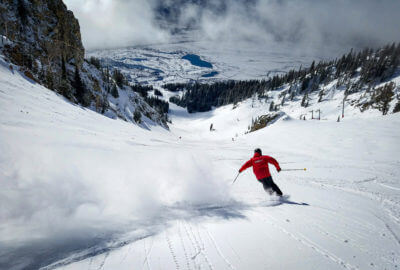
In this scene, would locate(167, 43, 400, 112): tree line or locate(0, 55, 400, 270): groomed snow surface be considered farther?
locate(167, 43, 400, 112): tree line

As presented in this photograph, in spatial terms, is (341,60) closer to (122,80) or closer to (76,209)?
(122,80)

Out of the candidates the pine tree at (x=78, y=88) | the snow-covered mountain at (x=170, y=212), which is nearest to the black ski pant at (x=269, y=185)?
the snow-covered mountain at (x=170, y=212)

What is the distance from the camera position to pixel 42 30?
32250mm

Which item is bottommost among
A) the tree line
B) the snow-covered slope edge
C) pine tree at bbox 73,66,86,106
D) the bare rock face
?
the snow-covered slope edge

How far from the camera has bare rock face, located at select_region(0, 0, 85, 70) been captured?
89.5 feet

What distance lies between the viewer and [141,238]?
3.22 metres

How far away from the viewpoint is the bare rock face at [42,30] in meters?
27.3

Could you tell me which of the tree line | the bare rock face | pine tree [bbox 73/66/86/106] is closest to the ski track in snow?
the bare rock face

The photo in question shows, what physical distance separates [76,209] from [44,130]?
16.0 ft

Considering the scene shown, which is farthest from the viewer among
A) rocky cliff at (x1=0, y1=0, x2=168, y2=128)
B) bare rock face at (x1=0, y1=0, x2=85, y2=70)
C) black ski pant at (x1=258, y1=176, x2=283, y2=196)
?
bare rock face at (x1=0, y1=0, x2=85, y2=70)

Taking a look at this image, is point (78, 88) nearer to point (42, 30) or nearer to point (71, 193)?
point (42, 30)

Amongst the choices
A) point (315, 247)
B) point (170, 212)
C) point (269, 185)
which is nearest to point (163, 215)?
point (170, 212)

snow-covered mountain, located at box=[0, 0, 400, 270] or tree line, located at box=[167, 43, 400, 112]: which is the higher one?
tree line, located at box=[167, 43, 400, 112]

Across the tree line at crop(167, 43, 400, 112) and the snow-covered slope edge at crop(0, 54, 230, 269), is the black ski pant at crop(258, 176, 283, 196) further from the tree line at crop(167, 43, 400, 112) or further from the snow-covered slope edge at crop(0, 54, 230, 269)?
the tree line at crop(167, 43, 400, 112)
